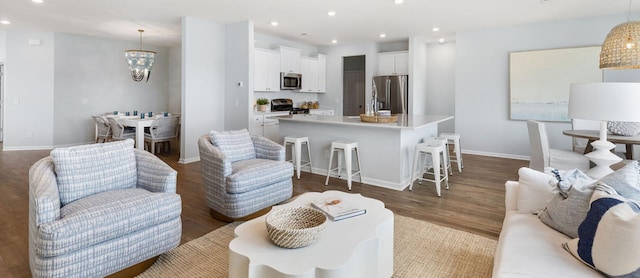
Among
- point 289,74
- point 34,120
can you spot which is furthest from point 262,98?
point 34,120

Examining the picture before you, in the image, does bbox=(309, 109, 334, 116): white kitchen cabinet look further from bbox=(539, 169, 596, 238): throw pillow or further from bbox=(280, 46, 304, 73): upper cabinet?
bbox=(539, 169, 596, 238): throw pillow

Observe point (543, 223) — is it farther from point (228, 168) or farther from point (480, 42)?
point (480, 42)

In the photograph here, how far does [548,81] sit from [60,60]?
31.1 feet

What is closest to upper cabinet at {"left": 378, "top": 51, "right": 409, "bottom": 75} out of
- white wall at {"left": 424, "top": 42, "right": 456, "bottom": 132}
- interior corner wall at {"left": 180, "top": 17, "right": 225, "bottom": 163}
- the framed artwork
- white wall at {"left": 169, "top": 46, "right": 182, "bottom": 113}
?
white wall at {"left": 424, "top": 42, "right": 456, "bottom": 132}

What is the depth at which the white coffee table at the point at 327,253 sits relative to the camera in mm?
1533

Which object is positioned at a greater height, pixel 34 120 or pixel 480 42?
pixel 480 42

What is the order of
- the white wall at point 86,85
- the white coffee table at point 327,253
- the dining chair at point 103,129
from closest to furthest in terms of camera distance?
the white coffee table at point 327,253 → the dining chair at point 103,129 → the white wall at point 86,85

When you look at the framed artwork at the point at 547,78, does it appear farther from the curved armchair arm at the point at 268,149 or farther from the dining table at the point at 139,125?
the dining table at the point at 139,125

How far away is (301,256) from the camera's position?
5.30ft

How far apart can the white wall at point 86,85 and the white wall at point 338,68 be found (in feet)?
15.5

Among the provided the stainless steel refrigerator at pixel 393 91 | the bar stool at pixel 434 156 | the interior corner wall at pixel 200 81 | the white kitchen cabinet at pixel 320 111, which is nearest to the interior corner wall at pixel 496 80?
the stainless steel refrigerator at pixel 393 91

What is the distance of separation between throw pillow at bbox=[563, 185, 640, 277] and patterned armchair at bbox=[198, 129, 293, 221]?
90.9 inches

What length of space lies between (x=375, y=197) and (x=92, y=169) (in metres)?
2.74

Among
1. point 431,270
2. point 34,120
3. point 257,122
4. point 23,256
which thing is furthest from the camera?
point 34,120
